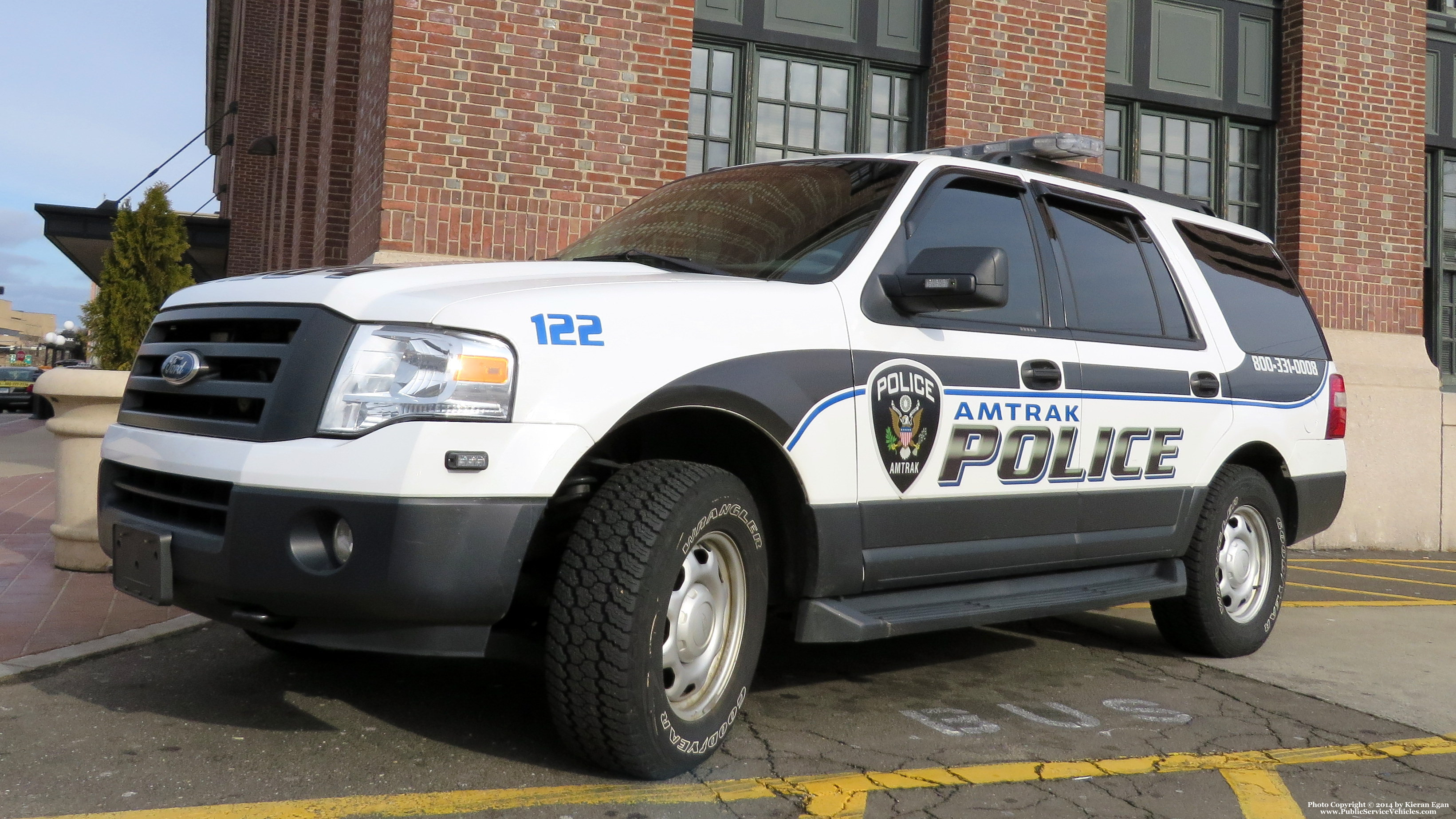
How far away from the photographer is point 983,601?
4422mm

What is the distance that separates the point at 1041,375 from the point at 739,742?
172 centimetres

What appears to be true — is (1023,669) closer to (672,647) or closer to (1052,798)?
(1052,798)

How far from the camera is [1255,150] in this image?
12.1 metres

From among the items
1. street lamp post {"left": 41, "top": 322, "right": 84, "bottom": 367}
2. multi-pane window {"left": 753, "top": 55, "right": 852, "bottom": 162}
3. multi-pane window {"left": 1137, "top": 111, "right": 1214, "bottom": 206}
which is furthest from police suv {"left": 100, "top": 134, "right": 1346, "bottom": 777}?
street lamp post {"left": 41, "top": 322, "right": 84, "bottom": 367}

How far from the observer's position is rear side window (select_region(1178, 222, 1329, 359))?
18.7 feet

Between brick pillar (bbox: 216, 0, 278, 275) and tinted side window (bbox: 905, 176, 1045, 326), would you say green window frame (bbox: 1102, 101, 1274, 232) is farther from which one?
brick pillar (bbox: 216, 0, 278, 275)

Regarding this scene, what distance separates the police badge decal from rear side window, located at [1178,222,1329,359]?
2185mm

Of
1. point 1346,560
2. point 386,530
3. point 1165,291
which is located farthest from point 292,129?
point 386,530

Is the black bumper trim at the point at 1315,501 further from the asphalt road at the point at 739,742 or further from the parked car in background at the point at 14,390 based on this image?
the parked car in background at the point at 14,390

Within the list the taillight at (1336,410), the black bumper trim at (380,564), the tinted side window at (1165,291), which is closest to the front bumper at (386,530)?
the black bumper trim at (380,564)

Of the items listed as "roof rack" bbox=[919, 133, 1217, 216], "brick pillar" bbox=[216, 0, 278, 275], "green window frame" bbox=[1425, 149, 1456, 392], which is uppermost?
"brick pillar" bbox=[216, 0, 278, 275]

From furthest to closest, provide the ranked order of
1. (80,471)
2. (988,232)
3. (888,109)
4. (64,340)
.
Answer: (64,340), (888,109), (80,471), (988,232)

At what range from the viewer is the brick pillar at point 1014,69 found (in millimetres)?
10328

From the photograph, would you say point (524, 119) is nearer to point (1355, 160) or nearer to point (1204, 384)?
point (1204, 384)
